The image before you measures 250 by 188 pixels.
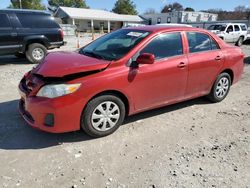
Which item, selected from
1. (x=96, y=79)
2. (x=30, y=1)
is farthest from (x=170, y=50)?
(x=30, y=1)

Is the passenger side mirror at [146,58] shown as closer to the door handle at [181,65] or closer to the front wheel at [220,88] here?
the door handle at [181,65]

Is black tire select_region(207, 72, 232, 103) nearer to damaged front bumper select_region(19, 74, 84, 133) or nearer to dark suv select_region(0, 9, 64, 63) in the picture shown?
damaged front bumper select_region(19, 74, 84, 133)

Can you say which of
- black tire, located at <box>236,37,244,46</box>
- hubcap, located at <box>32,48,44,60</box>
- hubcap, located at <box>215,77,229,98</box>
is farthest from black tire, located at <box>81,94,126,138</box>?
black tire, located at <box>236,37,244,46</box>

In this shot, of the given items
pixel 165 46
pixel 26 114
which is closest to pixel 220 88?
pixel 165 46

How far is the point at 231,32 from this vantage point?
753 inches

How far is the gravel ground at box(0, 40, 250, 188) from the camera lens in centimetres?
298

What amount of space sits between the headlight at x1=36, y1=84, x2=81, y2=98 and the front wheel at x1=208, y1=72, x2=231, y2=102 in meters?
3.13

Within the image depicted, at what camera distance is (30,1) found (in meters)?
50.6

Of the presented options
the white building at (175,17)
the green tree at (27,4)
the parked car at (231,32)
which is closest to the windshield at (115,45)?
the parked car at (231,32)

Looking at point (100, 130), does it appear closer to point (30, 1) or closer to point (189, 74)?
point (189, 74)

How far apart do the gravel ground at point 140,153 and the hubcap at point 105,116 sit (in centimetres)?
21

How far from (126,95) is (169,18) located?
199 feet

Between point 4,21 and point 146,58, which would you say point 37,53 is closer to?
point 4,21

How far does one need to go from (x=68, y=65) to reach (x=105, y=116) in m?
0.93
